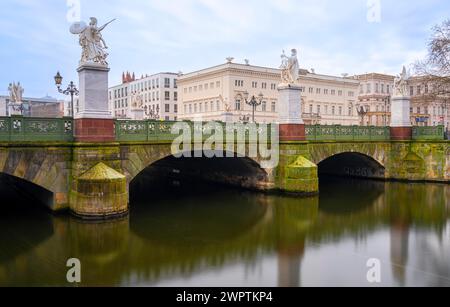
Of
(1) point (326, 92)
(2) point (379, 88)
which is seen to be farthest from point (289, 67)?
(2) point (379, 88)

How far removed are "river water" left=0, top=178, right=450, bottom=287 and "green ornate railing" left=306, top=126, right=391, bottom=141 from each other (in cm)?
469

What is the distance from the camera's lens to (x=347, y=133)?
2914cm

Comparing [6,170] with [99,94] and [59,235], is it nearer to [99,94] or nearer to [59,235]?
[59,235]

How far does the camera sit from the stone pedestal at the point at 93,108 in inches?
685

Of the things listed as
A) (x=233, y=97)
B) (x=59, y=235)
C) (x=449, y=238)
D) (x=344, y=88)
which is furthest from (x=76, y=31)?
(x=344, y=88)

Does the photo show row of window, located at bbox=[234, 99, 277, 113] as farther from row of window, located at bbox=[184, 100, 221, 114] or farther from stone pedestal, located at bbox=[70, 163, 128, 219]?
stone pedestal, located at bbox=[70, 163, 128, 219]

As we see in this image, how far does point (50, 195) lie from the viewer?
727 inches

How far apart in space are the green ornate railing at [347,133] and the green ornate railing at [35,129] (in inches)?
583

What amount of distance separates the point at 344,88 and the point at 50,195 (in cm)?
7810

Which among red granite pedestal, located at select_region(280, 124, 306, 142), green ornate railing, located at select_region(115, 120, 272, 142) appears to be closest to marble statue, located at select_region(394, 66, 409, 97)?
red granite pedestal, located at select_region(280, 124, 306, 142)

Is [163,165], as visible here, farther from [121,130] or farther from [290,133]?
[121,130]

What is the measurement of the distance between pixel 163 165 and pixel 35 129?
18365mm

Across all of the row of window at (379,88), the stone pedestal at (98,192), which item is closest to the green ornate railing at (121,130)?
the stone pedestal at (98,192)
